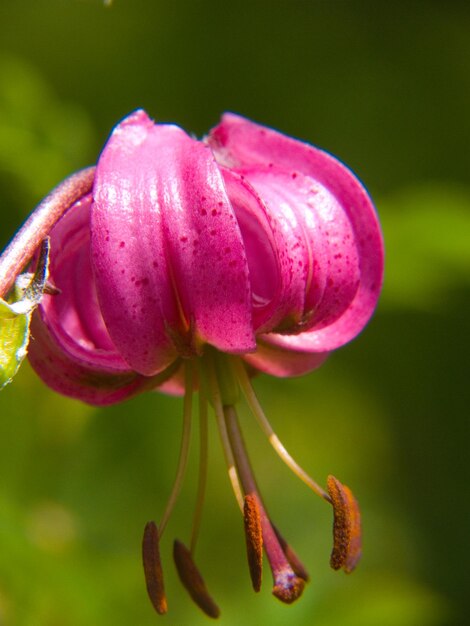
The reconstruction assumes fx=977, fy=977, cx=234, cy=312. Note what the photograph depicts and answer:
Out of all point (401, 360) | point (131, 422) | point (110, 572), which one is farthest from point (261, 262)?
point (401, 360)

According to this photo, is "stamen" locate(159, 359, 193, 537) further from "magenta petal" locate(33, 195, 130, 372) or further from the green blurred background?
the green blurred background

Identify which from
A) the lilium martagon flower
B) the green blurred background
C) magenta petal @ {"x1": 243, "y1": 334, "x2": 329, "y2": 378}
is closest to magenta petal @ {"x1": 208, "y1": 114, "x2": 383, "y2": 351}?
the lilium martagon flower

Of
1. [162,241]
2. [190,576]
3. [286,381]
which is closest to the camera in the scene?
[162,241]

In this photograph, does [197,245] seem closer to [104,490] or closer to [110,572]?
[110,572]

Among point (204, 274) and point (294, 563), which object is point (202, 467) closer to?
point (294, 563)

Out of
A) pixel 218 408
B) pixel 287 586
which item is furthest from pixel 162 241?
pixel 287 586

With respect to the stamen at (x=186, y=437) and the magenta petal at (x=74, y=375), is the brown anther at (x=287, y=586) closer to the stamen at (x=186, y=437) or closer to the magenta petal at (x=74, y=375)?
the stamen at (x=186, y=437)
